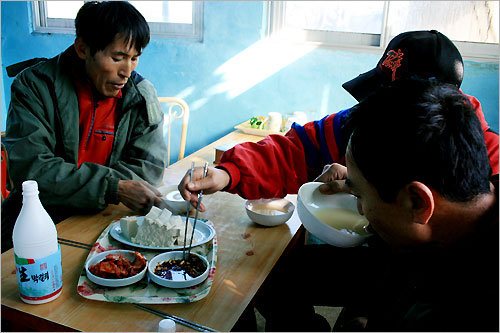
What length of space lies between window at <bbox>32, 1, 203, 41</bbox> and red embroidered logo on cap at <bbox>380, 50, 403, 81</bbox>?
2443 mm

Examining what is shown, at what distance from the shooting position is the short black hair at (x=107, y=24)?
5.17 ft

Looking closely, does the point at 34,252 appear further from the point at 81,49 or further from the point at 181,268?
the point at 81,49

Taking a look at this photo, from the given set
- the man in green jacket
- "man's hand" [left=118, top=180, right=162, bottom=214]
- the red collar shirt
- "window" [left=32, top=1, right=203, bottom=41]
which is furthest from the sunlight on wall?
"man's hand" [left=118, top=180, right=162, bottom=214]

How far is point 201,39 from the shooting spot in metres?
3.57

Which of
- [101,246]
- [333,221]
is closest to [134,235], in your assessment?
[101,246]

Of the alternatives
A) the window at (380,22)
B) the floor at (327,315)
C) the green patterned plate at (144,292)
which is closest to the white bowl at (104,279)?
the green patterned plate at (144,292)

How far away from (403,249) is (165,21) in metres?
3.38

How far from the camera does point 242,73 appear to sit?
139 inches

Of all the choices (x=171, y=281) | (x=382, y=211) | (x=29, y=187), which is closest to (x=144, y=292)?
(x=171, y=281)

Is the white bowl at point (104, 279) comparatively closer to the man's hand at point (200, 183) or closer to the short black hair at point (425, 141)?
the man's hand at point (200, 183)

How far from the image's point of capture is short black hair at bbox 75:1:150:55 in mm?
1576

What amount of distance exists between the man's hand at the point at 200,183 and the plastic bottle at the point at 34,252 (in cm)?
50

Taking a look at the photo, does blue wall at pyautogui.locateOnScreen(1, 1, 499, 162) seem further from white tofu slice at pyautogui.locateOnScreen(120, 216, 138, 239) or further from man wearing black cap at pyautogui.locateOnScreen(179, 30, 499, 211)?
white tofu slice at pyautogui.locateOnScreen(120, 216, 138, 239)

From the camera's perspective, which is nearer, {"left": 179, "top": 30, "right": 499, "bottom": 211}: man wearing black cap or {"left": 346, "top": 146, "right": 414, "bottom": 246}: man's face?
{"left": 346, "top": 146, "right": 414, "bottom": 246}: man's face
